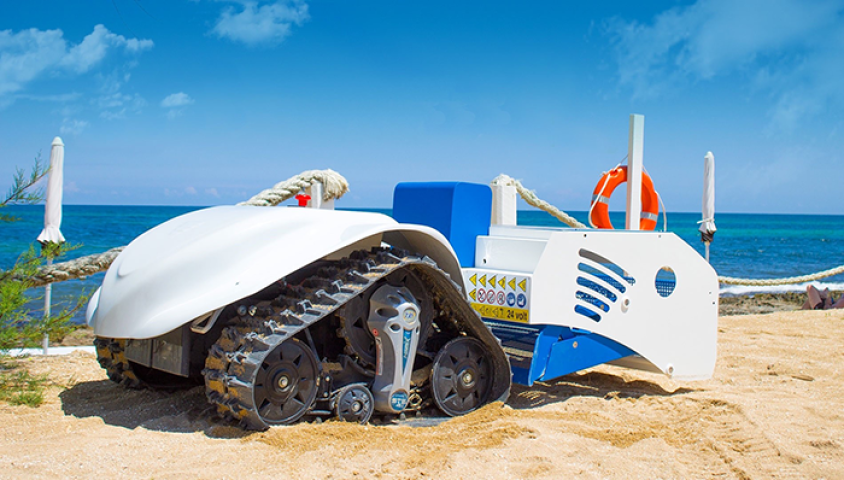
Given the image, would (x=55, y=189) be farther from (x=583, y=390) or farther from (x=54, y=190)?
(x=583, y=390)

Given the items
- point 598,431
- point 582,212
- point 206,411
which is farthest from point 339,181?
point 582,212

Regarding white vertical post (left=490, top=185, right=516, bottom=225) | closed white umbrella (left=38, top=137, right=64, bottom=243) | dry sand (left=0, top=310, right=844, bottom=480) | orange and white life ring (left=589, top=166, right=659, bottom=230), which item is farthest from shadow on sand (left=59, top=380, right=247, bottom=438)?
orange and white life ring (left=589, top=166, right=659, bottom=230)

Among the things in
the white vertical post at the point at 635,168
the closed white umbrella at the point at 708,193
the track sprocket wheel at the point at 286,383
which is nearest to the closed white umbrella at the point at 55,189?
the track sprocket wheel at the point at 286,383

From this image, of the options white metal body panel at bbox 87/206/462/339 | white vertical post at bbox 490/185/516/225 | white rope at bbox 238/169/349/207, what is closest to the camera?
white metal body panel at bbox 87/206/462/339

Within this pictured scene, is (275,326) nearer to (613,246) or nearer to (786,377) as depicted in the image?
(613,246)

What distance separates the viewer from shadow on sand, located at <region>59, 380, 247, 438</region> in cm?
356

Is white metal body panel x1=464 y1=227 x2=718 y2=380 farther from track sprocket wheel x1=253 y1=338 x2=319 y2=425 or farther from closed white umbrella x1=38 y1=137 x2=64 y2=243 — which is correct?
closed white umbrella x1=38 y1=137 x2=64 y2=243

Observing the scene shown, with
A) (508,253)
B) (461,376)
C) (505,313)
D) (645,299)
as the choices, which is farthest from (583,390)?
(461,376)

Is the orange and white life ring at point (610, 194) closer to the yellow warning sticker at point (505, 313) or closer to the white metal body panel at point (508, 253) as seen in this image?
the white metal body panel at point (508, 253)

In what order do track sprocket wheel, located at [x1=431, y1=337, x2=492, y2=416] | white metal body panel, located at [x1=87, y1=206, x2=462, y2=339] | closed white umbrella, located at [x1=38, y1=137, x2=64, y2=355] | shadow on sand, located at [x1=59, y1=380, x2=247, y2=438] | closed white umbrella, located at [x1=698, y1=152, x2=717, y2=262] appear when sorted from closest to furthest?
white metal body panel, located at [x1=87, y1=206, x2=462, y2=339]
shadow on sand, located at [x1=59, y1=380, x2=247, y2=438]
track sprocket wheel, located at [x1=431, y1=337, x2=492, y2=416]
closed white umbrella, located at [x1=38, y1=137, x2=64, y2=355]
closed white umbrella, located at [x1=698, y1=152, x2=717, y2=262]

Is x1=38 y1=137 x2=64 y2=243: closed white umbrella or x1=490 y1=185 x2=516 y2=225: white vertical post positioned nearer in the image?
x1=490 y1=185 x2=516 y2=225: white vertical post

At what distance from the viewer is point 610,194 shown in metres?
5.76

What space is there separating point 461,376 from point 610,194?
7.89ft

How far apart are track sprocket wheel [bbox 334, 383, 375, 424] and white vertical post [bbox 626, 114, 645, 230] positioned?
271 cm
